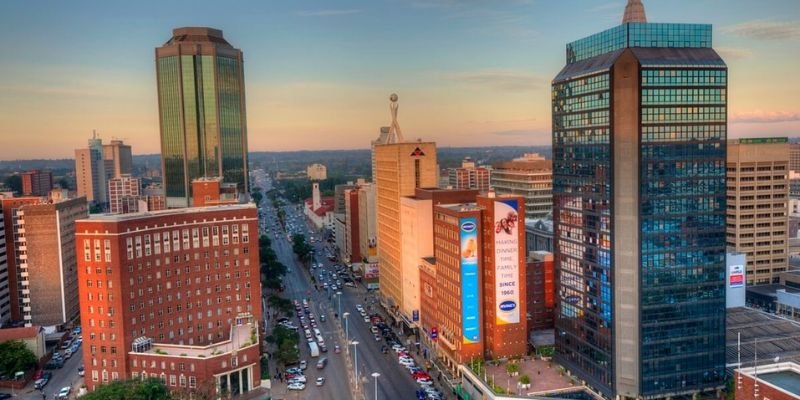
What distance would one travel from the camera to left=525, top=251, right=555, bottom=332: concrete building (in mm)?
88812

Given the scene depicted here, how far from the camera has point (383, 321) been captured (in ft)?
358

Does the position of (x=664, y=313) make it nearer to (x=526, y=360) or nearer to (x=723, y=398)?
(x=723, y=398)

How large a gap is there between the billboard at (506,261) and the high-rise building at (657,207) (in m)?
11.9

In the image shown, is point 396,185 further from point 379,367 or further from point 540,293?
point 379,367

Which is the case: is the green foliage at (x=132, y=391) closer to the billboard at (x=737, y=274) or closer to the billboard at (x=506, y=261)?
the billboard at (x=506, y=261)

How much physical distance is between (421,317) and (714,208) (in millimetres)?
44797

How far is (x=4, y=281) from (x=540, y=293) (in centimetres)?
8304

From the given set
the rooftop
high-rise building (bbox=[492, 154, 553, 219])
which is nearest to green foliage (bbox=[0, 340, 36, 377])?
the rooftop

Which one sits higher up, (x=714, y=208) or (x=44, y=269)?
(x=714, y=208)

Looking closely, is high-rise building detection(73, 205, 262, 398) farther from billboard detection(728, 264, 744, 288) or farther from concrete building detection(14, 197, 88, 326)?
billboard detection(728, 264, 744, 288)

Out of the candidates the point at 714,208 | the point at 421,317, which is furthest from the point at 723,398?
the point at 421,317

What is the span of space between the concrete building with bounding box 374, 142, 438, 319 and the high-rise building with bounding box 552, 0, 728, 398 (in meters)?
39.6

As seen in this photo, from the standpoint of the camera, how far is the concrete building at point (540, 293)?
3497 inches

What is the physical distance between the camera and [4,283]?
102438mm
